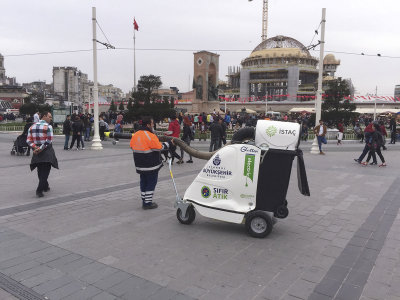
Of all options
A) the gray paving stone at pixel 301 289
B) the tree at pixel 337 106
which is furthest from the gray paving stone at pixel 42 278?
the tree at pixel 337 106

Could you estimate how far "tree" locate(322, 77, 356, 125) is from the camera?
27484 mm

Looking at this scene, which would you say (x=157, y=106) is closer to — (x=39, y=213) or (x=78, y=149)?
(x=78, y=149)

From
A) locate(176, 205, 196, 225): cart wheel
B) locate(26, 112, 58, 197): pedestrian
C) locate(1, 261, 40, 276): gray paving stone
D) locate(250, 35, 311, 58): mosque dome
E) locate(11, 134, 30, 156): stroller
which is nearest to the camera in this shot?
locate(1, 261, 40, 276): gray paving stone

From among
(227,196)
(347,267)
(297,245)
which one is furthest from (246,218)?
(347,267)

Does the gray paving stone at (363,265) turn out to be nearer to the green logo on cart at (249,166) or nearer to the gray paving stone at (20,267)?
the green logo on cart at (249,166)

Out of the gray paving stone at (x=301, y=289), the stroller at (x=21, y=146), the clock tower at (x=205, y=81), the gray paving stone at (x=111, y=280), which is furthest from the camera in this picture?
the clock tower at (x=205, y=81)

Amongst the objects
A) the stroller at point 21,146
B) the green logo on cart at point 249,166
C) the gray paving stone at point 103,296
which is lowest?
the gray paving stone at point 103,296

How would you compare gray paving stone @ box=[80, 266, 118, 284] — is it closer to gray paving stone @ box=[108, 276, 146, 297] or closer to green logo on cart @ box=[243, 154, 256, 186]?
gray paving stone @ box=[108, 276, 146, 297]

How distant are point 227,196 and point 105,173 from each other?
543 cm

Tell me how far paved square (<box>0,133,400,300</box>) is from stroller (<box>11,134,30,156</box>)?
593 cm

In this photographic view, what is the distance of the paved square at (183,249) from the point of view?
333 centimetres

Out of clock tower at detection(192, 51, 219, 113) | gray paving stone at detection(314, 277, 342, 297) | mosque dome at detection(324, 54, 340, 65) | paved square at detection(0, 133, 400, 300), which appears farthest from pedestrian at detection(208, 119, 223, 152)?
mosque dome at detection(324, 54, 340, 65)

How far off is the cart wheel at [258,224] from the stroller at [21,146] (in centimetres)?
1068

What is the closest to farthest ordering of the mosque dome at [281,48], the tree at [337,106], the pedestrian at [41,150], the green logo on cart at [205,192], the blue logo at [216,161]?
the blue logo at [216,161] < the green logo on cart at [205,192] < the pedestrian at [41,150] < the tree at [337,106] < the mosque dome at [281,48]
